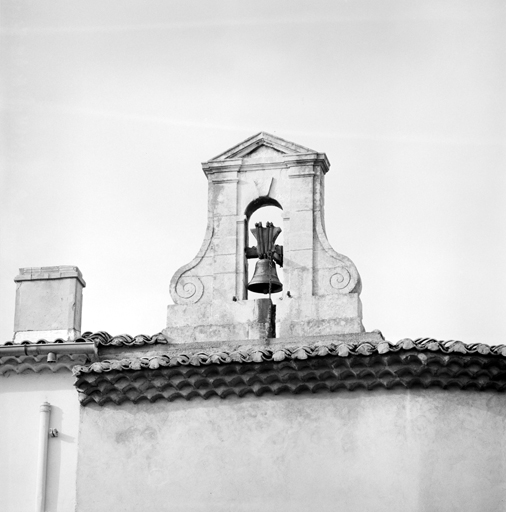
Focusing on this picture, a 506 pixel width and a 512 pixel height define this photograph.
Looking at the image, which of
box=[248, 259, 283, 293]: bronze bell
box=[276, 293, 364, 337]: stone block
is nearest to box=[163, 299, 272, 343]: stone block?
box=[276, 293, 364, 337]: stone block

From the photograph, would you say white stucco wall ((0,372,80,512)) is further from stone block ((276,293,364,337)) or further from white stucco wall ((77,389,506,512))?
stone block ((276,293,364,337))

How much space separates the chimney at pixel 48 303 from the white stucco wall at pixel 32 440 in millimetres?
821

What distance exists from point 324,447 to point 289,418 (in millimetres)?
582

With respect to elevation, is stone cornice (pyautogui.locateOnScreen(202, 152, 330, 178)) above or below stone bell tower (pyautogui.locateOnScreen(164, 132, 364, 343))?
above

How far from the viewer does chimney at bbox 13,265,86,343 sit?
2172cm

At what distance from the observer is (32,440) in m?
20.8

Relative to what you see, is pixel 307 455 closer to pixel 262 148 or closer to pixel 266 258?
pixel 266 258

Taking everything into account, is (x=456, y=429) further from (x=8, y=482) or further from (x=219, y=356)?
(x=8, y=482)

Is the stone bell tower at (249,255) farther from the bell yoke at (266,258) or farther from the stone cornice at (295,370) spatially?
the stone cornice at (295,370)

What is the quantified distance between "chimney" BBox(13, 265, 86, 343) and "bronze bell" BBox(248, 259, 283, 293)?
8.10ft

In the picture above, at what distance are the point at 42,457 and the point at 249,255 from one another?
396cm

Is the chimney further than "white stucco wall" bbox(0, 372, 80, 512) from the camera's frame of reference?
Yes

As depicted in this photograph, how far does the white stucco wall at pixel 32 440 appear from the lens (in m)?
20.4

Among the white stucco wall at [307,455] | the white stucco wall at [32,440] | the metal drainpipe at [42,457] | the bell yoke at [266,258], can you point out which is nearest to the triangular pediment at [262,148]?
the bell yoke at [266,258]
